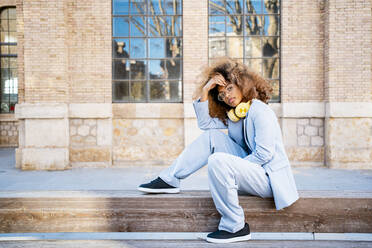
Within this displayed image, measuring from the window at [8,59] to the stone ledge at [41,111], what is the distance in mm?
7680

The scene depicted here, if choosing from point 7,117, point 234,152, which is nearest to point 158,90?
point 234,152

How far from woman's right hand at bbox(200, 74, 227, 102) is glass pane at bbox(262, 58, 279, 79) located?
240 inches

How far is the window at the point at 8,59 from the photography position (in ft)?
48.7

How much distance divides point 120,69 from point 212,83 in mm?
6408

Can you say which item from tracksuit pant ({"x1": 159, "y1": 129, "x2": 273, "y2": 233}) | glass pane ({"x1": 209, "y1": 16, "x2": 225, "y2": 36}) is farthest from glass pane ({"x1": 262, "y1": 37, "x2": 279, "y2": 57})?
tracksuit pant ({"x1": 159, "y1": 129, "x2": 273, "y2": 233})

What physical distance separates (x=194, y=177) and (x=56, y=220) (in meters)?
4.89

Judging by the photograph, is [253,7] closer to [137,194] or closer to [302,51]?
[302,51]

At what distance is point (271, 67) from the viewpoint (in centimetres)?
869

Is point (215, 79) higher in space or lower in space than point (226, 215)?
higher

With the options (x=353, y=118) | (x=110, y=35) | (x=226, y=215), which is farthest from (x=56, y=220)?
(x=353, y=118)

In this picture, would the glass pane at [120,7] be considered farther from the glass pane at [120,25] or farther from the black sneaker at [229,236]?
the black sneaker at [229,236]

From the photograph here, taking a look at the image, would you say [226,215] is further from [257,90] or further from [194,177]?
[194,177]

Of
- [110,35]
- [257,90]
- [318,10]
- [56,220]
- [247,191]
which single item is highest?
[318,10]

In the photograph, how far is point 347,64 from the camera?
7.98m
